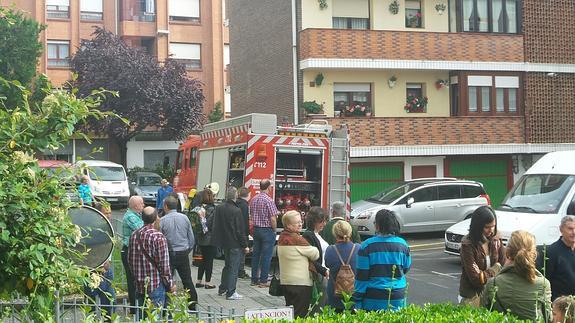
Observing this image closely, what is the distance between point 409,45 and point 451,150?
13.4 feet

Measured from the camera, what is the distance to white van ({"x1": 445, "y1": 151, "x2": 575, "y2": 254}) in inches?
500

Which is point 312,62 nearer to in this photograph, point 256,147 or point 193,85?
point 256,147

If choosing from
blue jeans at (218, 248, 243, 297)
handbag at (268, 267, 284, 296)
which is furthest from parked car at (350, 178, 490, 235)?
handbag at (268, 267, 284, 296)

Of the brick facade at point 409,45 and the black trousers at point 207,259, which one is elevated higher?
the brick facade at point 409,45

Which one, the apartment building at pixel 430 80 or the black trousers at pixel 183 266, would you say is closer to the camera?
the black trousers at pixel 183 266

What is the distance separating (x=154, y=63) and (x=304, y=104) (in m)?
13.8

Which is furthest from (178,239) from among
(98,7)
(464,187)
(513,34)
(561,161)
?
(98,7)

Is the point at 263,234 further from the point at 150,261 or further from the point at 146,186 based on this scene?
the point at 146,186

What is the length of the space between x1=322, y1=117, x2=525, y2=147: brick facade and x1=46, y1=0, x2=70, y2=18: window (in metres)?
22.8

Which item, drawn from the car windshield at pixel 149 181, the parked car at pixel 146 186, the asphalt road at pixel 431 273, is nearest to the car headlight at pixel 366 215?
the asphalt road at pixel 431 273

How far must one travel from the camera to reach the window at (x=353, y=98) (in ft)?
85.5

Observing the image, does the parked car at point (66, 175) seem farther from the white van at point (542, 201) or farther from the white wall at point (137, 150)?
the white wall at point (137, 150)

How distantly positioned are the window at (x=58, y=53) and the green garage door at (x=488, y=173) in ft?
76.9

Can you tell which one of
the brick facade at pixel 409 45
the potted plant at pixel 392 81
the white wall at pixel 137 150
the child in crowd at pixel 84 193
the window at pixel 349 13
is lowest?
the child in crowd at pixel 84 193
